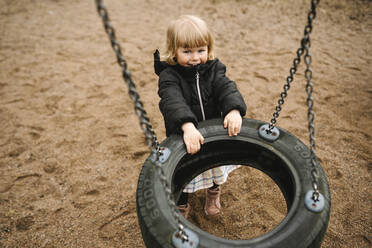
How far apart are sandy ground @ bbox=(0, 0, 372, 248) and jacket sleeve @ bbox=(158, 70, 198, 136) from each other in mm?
892

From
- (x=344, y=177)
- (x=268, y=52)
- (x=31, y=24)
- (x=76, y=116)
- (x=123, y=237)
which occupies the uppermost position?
(x=31, y=24)

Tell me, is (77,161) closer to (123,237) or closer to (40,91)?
(123,237)

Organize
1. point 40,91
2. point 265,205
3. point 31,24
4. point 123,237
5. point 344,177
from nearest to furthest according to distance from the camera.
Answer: point 123,237 < point 265,205 < point 344,177 < point 40,91 < point 31,24

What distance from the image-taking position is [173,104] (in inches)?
49.5

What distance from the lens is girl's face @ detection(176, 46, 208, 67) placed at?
4.30 ft

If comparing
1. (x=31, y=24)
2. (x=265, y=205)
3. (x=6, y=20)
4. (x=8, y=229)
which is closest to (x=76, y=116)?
(x=8, y=229)

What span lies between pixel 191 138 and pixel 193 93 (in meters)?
0.32

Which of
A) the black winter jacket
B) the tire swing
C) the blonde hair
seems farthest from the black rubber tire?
the blonde hair

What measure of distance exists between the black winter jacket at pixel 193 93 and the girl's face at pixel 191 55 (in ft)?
0.11

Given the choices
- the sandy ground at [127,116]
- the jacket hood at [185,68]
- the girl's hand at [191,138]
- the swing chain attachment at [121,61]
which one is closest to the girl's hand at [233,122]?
the girl's hand at [191,138]

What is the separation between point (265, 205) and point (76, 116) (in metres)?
2.20

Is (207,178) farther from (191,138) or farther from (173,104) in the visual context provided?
(173,104)

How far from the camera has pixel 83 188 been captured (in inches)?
77.2

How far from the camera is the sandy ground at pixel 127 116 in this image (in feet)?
5.64
